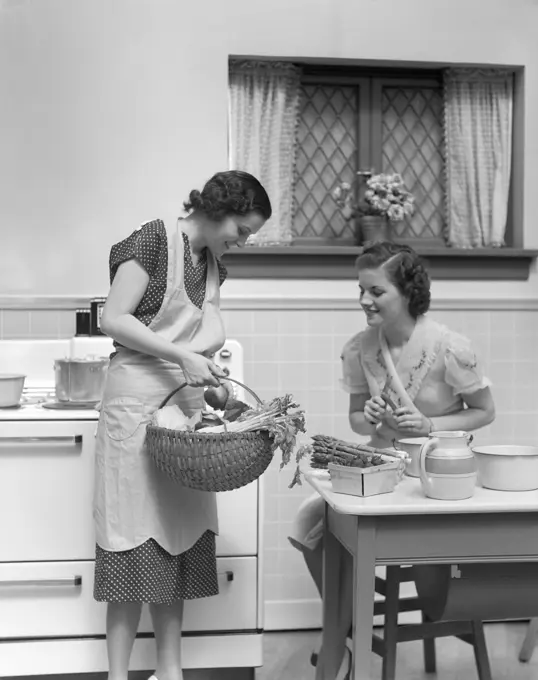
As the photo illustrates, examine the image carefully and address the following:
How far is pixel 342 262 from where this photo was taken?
3.59 metres

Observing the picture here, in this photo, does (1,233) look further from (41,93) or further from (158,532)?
(158,532)

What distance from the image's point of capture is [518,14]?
11.9ft

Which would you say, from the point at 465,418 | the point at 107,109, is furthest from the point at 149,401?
the point at 107,109

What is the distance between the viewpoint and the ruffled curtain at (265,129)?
142 inches

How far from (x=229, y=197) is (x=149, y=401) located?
58 cm

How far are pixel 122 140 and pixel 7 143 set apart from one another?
0.47 meters

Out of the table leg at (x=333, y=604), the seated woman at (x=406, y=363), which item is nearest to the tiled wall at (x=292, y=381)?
the seated woman at (x=406, y=363)

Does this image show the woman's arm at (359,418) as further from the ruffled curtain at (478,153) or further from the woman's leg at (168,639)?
the ruffled curtain at (478,153)

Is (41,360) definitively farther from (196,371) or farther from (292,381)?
(196,371)

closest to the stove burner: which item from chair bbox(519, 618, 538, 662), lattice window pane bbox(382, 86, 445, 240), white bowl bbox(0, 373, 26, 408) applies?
white bowl bbox(0, 373, 26, 408)

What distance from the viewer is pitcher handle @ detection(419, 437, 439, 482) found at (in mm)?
1905

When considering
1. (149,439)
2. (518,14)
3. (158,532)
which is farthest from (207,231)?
(518,14)

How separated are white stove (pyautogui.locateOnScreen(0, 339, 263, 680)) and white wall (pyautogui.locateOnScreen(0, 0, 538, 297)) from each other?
0.97 meters

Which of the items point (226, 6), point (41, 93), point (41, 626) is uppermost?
point (226, 6)
